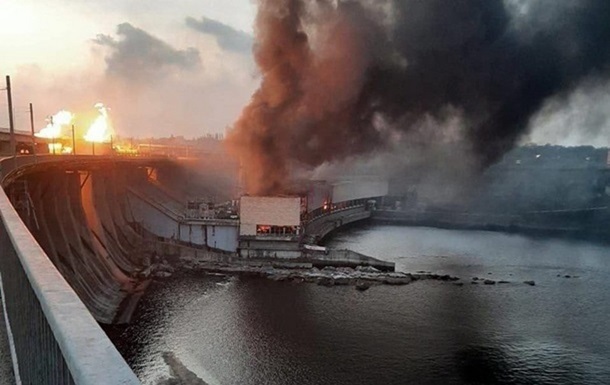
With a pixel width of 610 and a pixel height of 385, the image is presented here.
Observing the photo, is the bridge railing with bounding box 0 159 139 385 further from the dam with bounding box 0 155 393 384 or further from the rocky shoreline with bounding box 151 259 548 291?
the rocky shoreline with bounding box 151 259 548 291

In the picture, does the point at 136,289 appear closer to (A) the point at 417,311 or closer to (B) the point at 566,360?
(A) the point at 417,311

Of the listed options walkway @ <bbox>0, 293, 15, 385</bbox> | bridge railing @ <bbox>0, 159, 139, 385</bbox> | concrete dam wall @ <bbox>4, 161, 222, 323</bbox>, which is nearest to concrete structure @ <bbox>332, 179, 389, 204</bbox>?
concrete dam wall @ <bbox>4, 161, 222, 323</bbox>

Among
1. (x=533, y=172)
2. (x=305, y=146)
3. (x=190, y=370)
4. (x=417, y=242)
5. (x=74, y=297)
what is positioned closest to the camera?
(x=74, y=297)

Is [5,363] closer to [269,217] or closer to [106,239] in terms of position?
[106,239]

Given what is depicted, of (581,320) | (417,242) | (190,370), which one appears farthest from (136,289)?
(417,242)

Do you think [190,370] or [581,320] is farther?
[581,320]

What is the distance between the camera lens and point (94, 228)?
3209cm

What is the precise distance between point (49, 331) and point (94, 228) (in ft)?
108

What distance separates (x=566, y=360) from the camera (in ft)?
75.3

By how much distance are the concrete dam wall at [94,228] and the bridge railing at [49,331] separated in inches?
585

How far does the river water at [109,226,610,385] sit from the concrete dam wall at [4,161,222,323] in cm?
204

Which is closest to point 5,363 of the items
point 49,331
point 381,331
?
point 49,331

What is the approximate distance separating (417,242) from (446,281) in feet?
56.4

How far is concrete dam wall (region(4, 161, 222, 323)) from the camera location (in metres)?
22.8
